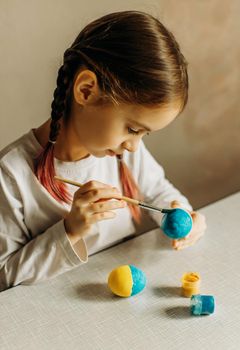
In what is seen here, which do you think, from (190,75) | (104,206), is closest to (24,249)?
(104,206)

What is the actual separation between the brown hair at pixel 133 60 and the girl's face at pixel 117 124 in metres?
0.02

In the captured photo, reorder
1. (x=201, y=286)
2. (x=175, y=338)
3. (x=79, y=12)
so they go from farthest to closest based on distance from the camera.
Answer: (x=79, y=12), (x=201, y=286), (x=175, y=338)

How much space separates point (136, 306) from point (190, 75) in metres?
0.86

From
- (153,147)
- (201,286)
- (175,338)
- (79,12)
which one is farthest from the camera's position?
(153,147)

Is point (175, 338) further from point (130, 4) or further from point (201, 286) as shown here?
point (130, 4)

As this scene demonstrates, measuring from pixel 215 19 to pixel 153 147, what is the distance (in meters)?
0.42

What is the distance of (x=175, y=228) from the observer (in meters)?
0.89

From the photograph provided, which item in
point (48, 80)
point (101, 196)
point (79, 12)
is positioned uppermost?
point (79, 12)

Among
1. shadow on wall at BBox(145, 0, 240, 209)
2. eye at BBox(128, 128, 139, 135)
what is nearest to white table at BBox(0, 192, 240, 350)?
eye at BBox(128, 128, 139, 135)

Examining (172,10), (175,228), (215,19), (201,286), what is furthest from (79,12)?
(201,286)

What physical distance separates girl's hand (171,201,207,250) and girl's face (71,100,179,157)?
20 cm

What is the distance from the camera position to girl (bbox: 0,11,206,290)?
0.80 meters

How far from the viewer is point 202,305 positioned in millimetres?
784

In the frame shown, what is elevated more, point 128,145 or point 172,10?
point 172,10
